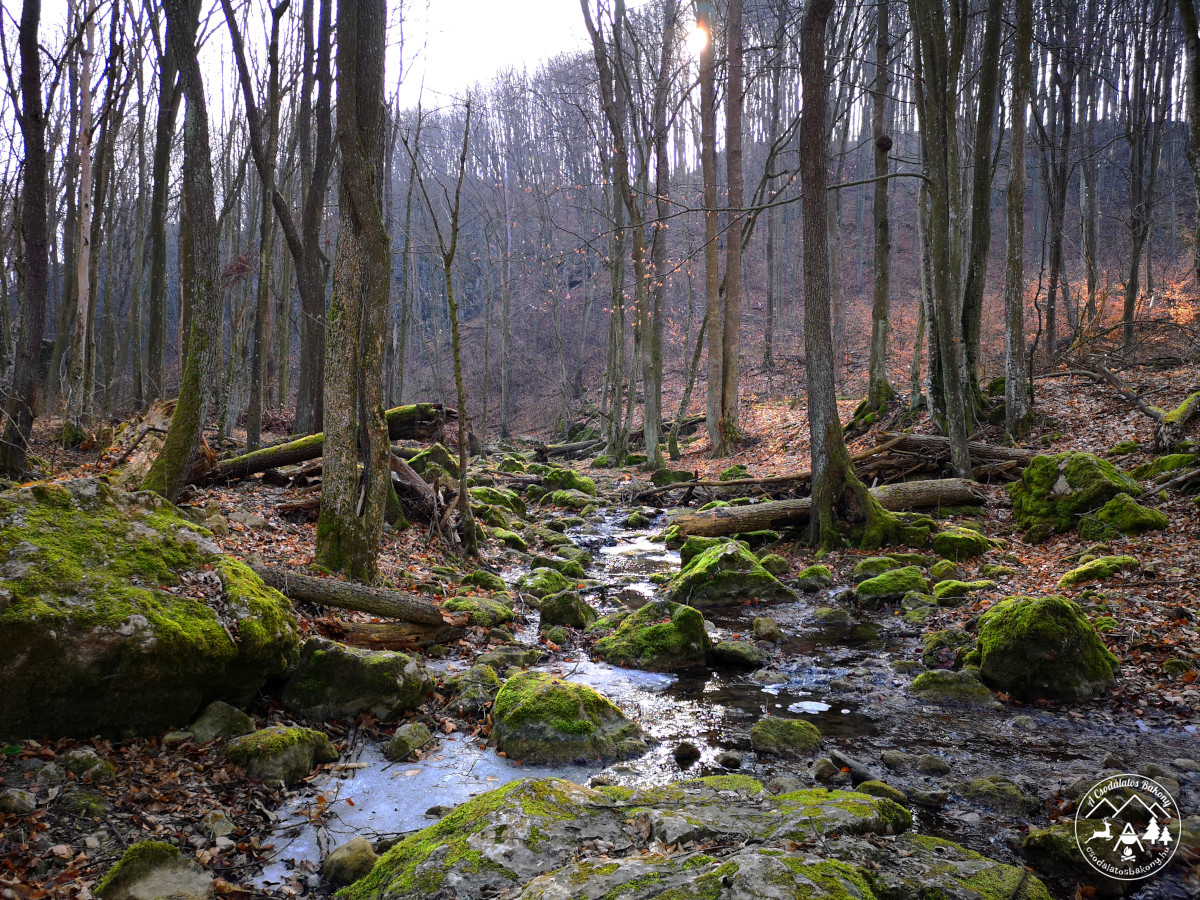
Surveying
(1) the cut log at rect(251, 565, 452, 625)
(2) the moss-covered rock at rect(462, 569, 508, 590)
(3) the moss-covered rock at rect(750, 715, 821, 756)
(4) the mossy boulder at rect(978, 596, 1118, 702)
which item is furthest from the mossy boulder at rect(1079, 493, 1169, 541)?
(1) the cut log at rect(251, 565, 452, 625)

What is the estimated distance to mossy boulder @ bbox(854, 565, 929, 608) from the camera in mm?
7969

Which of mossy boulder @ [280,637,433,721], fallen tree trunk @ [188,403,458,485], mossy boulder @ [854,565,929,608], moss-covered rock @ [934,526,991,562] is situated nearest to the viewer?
mossy boulder @ [280,637,433,721]

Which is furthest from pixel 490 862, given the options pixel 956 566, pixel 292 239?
pixel 292 239

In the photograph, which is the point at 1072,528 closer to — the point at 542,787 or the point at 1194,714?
the point at 1194,714

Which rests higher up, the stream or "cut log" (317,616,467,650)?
"cut log" (317,616,467,650)

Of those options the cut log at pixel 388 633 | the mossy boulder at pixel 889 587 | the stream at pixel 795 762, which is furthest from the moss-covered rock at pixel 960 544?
the cut log at pixel 388 633

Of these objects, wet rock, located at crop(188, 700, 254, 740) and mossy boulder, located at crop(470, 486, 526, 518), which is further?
mossy boulder, located at crop(470, 486, 526, 518)

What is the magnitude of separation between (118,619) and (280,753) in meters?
1.21

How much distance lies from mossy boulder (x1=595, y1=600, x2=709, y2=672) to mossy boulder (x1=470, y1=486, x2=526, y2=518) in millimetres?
6129

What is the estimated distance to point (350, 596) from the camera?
232 inches

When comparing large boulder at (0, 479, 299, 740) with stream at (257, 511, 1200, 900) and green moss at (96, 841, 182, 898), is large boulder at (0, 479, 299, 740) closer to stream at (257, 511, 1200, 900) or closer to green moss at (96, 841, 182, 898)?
stream at (257, 511, 1200, 900)

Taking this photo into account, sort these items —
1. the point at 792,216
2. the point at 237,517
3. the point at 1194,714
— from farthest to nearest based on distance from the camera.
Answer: the point at 792,216, the point at 237,517, the point at 1194,714

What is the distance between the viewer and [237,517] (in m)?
7.92

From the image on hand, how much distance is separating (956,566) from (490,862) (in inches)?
291
